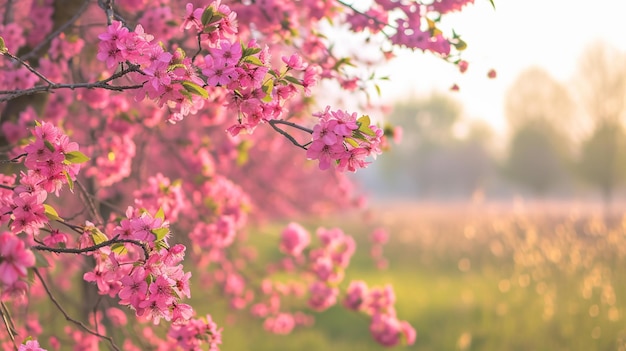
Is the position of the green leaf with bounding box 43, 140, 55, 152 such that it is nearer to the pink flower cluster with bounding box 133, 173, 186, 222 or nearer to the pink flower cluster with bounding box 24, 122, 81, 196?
the pink flower cluster with bounding box 24, 122, 81, 196

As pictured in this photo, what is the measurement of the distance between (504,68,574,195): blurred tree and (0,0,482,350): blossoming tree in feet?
80.5

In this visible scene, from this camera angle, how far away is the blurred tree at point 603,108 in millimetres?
23266

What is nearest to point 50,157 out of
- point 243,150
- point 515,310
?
point 243,150

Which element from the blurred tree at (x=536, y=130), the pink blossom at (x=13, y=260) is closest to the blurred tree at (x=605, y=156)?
the blurred tree at (x=536, y=130)

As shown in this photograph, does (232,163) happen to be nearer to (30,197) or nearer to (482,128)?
(30,197)

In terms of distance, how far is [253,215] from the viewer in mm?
11062

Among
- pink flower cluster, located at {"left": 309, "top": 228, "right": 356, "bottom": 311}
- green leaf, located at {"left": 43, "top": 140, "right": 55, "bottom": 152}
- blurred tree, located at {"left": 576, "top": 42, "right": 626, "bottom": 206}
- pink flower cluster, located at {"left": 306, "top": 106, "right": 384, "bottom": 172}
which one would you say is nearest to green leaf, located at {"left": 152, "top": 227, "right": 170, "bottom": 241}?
green leaf, located at {"left": 43, "top": 140, "right": 55, "bottom": 152}

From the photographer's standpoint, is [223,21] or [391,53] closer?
[223,21]

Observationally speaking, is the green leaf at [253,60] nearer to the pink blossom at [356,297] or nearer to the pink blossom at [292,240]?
the pink blossom at [356,297]

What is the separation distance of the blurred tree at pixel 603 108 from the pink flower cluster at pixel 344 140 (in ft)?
78.8

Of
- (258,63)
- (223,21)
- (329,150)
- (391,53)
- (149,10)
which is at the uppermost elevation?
(149,10)

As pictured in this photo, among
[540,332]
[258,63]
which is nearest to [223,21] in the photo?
[258,63]

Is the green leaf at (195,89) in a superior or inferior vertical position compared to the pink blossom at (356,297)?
inferior

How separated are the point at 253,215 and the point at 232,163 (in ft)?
6.95
